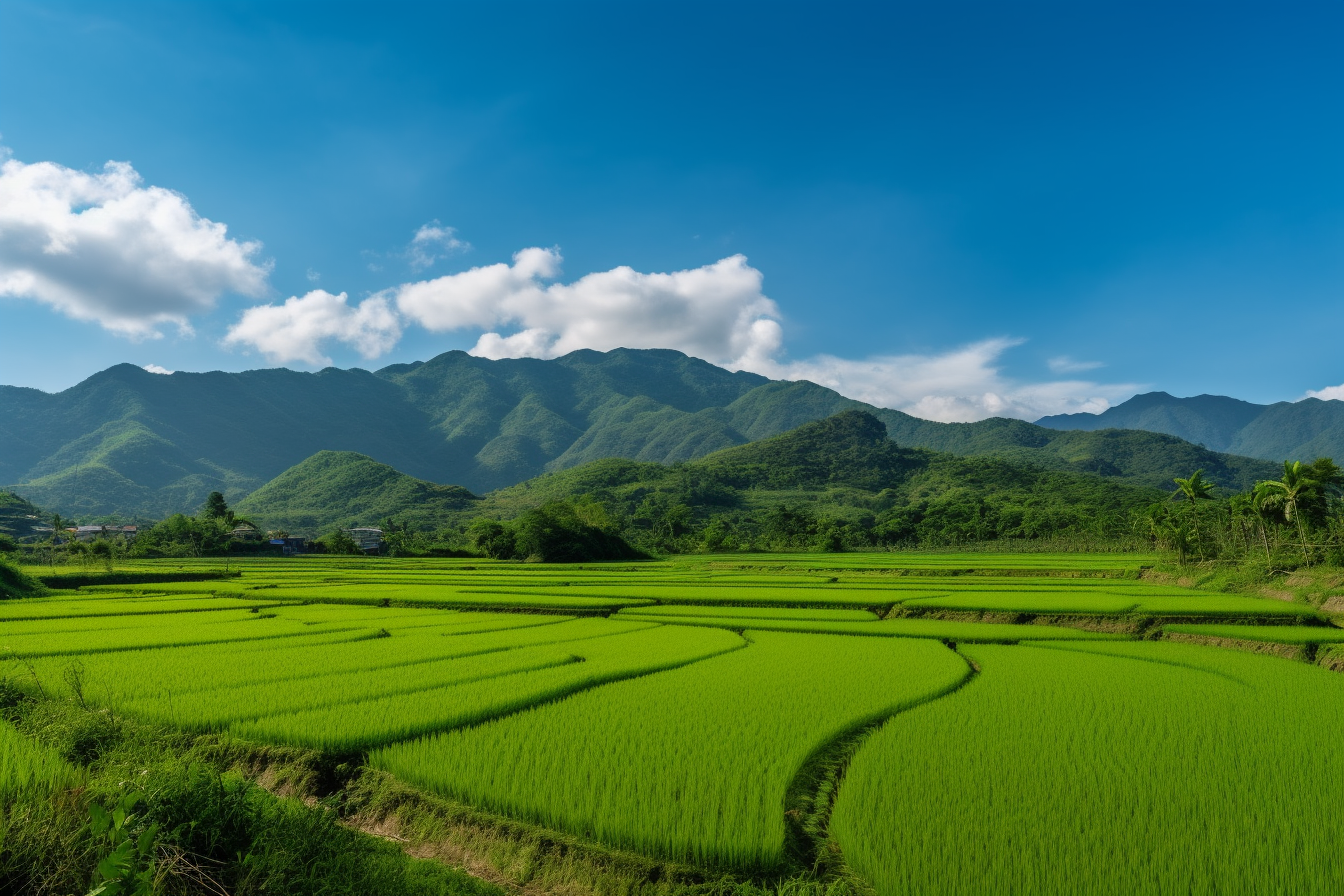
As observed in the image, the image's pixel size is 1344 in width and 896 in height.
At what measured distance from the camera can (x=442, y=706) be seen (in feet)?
23.6

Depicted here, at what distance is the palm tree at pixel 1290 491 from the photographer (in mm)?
24562

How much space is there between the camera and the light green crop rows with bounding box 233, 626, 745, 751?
6129 mm

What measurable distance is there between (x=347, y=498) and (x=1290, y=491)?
12239cm

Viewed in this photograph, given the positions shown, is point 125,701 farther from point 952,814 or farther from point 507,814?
point 952,814

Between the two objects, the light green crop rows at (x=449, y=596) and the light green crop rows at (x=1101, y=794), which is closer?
the light green crop rows at (x=1101, y=794)

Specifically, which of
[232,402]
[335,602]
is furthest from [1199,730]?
[232,402]

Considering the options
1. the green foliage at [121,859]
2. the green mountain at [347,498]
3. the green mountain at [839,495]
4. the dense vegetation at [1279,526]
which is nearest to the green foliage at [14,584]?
the green foliage at [121,859]

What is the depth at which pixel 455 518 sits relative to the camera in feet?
316

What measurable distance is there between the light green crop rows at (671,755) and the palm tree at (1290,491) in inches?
992

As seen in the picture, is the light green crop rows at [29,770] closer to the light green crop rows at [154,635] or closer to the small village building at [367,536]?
the light green crop rows at [154,635]

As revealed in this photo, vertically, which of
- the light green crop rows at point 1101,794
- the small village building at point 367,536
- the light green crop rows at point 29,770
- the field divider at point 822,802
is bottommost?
the small village building at point 367,536

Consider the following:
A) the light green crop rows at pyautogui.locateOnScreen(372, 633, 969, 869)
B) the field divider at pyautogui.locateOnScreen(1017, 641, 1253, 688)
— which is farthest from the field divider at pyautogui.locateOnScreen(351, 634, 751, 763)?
the field divider at pyautogui.locateOnScreen(1017, 641, 1253, 688)

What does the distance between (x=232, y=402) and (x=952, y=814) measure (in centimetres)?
23763

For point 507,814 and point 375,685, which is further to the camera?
point 375,685
